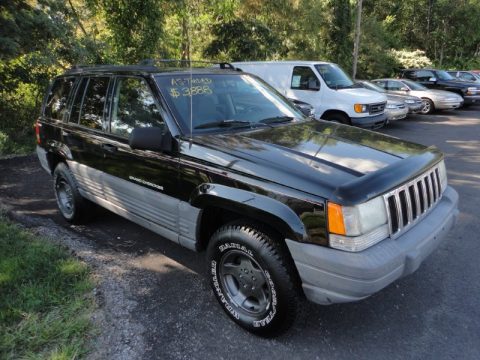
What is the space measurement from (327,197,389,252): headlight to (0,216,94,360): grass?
183 centimetres


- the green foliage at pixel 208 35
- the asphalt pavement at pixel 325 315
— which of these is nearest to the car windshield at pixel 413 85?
the green foliage at pixel 208 35

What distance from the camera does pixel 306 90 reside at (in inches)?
419

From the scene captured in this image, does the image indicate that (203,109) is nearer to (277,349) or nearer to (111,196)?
(111,196)

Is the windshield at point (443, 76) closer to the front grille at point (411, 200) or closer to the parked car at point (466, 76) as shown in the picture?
the parked car at point (466, 76)

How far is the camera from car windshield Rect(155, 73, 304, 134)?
3.55m

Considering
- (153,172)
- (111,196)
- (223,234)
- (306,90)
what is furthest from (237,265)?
(306,90)

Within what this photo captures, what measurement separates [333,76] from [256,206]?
8.77m

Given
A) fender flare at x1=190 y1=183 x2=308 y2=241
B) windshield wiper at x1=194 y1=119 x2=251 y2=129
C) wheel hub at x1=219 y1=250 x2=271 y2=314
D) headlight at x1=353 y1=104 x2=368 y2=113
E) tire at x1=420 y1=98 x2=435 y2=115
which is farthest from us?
tire at x1=420 y1=98 x2=435 y2=115

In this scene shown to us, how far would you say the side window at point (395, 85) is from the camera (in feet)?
51.3

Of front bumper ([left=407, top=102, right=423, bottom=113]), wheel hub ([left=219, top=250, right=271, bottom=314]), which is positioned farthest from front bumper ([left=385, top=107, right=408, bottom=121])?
wheel hub ([left=219, top=250, right=271, bottom=314])

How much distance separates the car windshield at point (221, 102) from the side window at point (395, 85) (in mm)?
12652

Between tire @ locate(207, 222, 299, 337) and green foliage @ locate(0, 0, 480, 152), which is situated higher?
green foliage @ locate(0, 0, 480, 152)

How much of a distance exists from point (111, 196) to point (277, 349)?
89.4 inches

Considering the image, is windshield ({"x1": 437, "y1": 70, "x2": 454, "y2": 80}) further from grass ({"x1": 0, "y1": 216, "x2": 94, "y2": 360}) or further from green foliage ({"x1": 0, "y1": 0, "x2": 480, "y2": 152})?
grass ({"x1": 0, "y1": 216, "x2": 94, "y2": 360})
